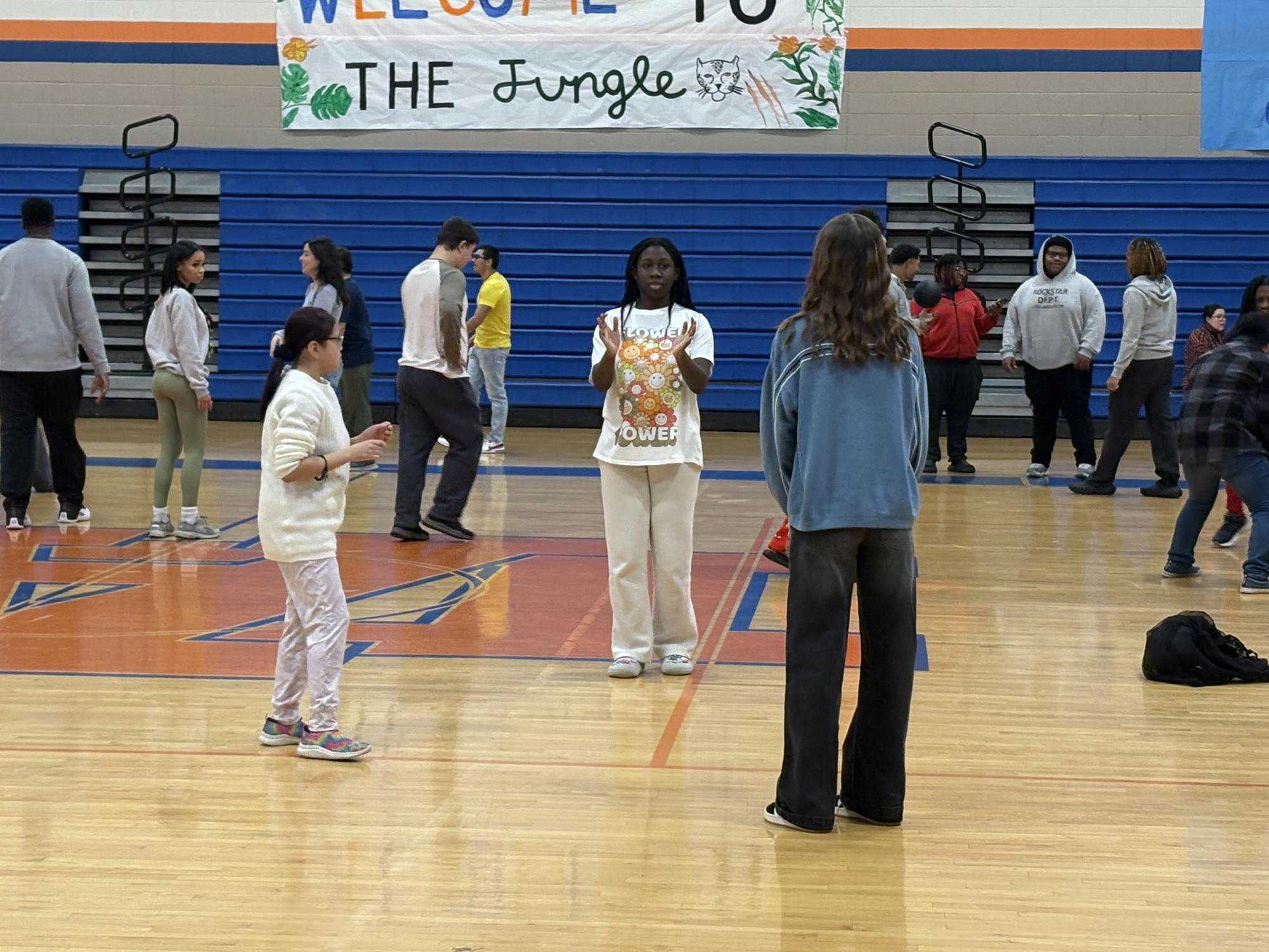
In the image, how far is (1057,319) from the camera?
1172 cm

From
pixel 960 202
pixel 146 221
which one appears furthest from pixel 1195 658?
pixel 146 221

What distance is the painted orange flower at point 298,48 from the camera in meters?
15.3

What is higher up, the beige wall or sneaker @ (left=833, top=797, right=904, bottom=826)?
the beige wall

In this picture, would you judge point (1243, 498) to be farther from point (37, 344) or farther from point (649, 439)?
point (37, 344)

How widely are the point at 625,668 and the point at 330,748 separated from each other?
57.2 inches

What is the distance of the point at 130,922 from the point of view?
12.1 feet

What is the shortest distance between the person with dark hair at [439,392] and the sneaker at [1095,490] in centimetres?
451

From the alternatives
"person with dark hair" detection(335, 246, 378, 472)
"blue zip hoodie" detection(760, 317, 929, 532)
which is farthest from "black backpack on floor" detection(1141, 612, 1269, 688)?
"person with dark hair" detection(335, 246, 378, 472)

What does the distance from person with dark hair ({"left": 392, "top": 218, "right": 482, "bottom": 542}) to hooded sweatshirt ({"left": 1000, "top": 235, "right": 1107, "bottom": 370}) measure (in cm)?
474

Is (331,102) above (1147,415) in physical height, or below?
above

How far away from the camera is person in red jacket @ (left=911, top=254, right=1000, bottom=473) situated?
12.2 m

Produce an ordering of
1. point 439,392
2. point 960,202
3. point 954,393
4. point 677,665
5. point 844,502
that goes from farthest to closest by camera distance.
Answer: point 960,202 < point 954,393 < point 439,392 < point 677,665 < point 844,502

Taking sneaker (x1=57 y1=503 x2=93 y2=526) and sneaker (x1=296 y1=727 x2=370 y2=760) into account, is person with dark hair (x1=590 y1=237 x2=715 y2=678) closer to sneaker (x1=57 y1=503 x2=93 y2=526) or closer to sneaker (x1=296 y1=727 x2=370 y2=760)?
sneaker (x1=296 y1=727 x2=370 y2=760)

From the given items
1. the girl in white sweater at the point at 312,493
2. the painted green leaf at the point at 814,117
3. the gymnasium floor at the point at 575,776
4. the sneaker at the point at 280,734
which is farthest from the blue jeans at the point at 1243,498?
the painted green leaf at the point at 814,117
